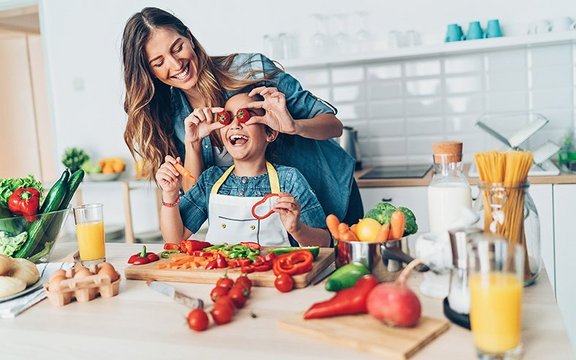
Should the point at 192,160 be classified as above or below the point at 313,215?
above

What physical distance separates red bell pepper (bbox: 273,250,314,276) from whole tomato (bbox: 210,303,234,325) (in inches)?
9.8

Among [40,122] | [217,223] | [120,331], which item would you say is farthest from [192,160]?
[40,122]

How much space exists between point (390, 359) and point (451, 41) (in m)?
2.52

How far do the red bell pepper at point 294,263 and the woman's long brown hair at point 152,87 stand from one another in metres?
0.82

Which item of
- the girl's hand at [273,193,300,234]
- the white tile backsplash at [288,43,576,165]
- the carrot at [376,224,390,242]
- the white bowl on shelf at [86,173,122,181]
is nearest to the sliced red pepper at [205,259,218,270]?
the girl's hand at [273,193,300,234]

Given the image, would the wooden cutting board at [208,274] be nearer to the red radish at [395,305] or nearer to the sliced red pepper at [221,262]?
the sliced red pepper at [221,262]

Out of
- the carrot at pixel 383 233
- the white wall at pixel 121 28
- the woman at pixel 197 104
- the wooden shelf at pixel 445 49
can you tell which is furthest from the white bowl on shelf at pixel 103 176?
the carrot at pixel 383 233

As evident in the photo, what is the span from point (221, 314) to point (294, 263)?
333mm

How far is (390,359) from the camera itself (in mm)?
1054

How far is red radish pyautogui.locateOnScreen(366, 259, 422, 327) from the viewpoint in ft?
3.66

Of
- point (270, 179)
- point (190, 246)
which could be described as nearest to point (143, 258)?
point (190, 246)

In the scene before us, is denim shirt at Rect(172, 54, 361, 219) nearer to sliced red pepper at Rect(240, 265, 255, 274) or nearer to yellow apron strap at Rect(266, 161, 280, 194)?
yellow apron strap at Rect(266, 161, 280, 194)

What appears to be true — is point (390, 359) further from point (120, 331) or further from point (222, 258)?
point (222, 258)

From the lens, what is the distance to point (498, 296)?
97cm
